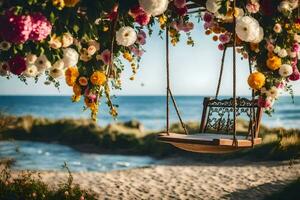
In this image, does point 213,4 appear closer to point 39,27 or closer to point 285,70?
point 285,70

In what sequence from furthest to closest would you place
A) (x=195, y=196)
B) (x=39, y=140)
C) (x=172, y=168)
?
(x=39, y=140) < (x=172, y=168) < (x=195, y=196)

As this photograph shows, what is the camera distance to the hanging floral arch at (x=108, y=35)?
110 inches

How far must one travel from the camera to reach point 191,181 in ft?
30.5

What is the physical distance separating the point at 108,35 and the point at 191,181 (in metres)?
6.17

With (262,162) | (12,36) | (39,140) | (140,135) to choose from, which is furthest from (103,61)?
(39,140)

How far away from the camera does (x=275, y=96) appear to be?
→ 4.05 metres

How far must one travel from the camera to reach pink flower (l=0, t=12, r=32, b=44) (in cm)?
261

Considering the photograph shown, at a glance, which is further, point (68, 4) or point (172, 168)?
point (172, 168)

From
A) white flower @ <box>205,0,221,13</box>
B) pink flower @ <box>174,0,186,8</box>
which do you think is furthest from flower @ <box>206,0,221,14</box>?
pink flower @ <box>174,0,186,8</box>

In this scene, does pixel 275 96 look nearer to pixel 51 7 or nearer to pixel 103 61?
pixel 103 61

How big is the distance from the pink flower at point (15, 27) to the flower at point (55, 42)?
30cm

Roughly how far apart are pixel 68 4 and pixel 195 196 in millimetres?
5685

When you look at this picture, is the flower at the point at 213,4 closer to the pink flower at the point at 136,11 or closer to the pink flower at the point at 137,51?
the pink flower at the point at 136,11

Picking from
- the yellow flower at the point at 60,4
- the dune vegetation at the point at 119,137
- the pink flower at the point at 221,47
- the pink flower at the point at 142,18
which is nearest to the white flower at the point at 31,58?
the yellow flower at the point at 60,4
